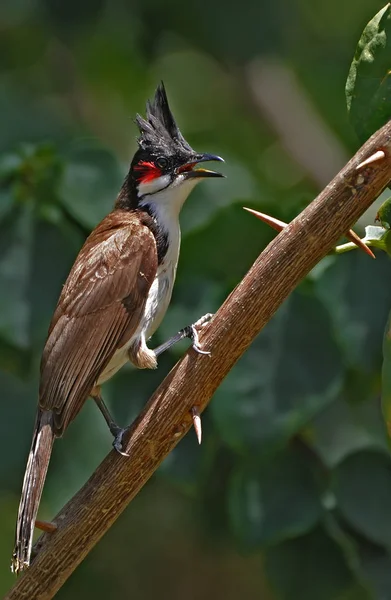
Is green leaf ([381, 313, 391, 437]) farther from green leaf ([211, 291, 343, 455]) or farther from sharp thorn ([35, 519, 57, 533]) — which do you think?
green leaf ([211, 291, 343, 455])

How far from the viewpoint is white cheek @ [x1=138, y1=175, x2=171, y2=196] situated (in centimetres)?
368

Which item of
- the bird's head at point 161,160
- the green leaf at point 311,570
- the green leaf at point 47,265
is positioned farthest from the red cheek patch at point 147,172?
the green leaf at point 311,570

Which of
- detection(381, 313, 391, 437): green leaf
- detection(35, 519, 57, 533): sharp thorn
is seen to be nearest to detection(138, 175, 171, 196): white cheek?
detection(35, 519, 57, 533): sharp thorn

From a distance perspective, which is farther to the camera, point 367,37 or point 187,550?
point 187,550

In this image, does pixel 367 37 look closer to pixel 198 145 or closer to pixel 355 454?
pixel 355 454

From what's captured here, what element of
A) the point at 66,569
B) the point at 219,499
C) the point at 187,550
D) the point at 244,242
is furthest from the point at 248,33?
the point at 66,569

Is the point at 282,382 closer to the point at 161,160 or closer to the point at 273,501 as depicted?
the point at 273,501

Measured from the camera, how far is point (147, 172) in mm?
3752

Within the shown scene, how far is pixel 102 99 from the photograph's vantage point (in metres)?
5.85

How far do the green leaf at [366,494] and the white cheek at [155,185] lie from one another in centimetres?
104

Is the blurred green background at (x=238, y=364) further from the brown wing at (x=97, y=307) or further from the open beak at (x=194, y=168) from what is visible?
the brown wing at (x=97, y=307)

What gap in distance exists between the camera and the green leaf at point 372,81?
2213 millimetres

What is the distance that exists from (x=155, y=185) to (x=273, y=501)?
108 cm

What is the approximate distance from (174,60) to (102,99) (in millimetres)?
466
